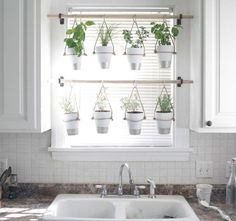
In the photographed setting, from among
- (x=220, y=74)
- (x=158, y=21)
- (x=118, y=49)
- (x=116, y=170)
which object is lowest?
(x=116, y=170)

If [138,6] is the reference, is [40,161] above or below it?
below

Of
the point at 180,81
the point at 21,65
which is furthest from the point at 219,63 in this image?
the point at 21,65

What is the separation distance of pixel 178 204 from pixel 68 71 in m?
1.09

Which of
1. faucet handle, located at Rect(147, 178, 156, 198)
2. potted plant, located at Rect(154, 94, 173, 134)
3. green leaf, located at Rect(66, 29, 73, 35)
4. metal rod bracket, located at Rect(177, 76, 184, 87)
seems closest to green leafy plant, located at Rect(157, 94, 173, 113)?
potted plant, located at Rect(154, 94, 173, 134)

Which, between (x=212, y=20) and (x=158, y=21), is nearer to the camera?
(x=212, y=20)

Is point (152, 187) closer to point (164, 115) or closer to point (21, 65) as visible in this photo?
point (164, 115)

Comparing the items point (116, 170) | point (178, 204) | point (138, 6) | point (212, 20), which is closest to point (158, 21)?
point (138, 6)

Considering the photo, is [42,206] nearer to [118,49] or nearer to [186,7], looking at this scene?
[118,49]

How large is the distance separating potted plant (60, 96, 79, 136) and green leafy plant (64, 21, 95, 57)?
32 cm

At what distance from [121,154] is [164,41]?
0.76m

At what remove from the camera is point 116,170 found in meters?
2.62

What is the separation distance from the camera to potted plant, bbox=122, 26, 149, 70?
2.47 metres

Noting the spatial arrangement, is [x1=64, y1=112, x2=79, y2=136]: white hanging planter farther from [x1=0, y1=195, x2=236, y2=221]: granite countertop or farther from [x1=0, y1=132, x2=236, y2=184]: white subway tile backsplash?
[x1=0, y1=195, x2=236, y2=221]: granite countertop

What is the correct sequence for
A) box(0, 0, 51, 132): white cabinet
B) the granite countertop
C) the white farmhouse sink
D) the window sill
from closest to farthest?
the granite countertop < box(0, 0, 51, 132): white cabinet < the white farmhouse sink < the window sill
